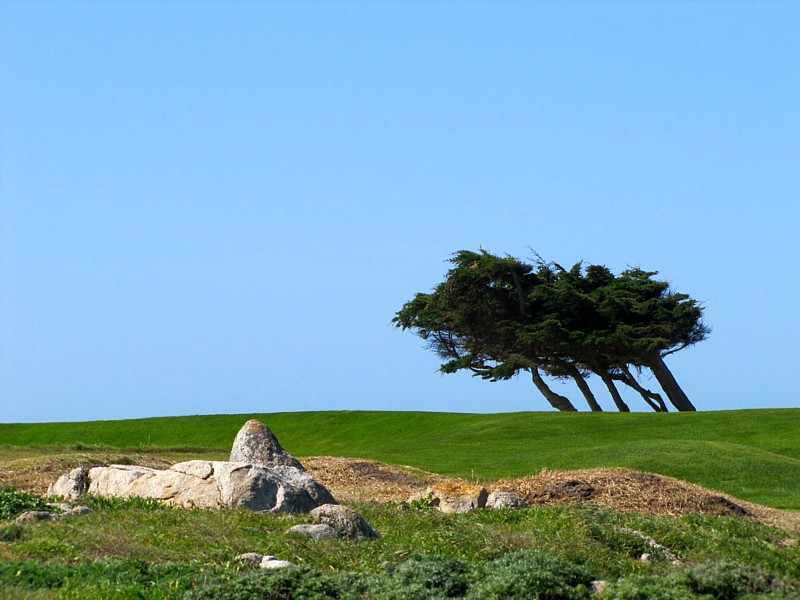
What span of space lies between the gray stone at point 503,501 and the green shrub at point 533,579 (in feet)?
18.1

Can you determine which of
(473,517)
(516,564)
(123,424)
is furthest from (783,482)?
(123,424)

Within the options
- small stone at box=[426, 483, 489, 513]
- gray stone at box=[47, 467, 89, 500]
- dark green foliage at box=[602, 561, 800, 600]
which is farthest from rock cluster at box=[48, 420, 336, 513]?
dark green foliage at box=[602, 561, 800, 600]

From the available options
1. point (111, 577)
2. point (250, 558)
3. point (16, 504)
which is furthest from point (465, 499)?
point (111, 577)

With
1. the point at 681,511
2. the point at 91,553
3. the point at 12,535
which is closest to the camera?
the point at 91,553

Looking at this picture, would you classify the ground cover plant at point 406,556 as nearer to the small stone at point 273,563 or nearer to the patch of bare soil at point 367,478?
the small stone at point 273,563

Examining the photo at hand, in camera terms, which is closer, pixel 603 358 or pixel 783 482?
pixel 783 482

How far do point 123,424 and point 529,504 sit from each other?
3154cm

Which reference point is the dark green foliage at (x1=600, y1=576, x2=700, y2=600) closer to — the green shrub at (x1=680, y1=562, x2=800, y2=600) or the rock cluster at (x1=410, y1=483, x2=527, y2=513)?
the green shrub at (x1=680, y1=562, x2=800, y2=600)

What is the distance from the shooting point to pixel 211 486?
43.6 feet

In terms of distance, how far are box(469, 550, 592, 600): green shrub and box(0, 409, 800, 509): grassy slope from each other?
446 inches

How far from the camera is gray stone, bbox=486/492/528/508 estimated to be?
1425 centimetres

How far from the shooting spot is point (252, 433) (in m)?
16.0

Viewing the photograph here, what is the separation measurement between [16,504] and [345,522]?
14.6 feet

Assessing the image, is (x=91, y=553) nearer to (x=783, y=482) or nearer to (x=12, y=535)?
(x=12, y=535)
